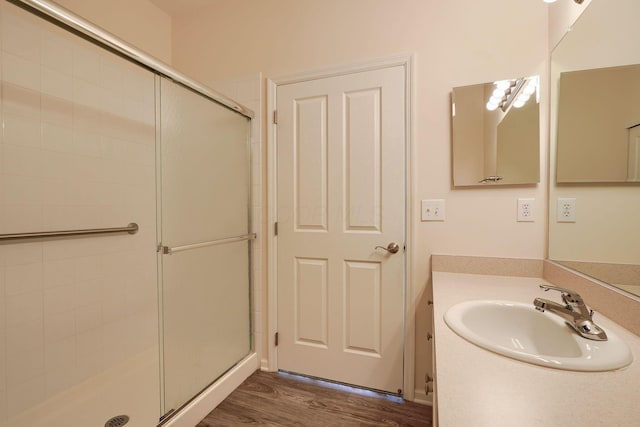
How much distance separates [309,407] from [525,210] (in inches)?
64.7

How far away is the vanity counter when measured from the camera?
0.48 m

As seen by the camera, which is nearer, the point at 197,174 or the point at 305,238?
the point at 197,174

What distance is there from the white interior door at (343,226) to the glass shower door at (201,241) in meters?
0.28

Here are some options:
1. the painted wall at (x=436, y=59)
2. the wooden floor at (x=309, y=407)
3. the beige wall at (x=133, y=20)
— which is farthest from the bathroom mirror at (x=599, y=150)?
the beige wall at (x=133, y=20)

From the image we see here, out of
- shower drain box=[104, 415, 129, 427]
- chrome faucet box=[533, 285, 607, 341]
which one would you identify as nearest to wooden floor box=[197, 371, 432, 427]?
shower drain box=[104, 415, 129, 427]

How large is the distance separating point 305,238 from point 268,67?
1242 millimetres

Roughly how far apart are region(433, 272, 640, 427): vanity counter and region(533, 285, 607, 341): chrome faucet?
3.1 inches

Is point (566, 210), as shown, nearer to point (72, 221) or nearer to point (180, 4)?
point (72, 221)

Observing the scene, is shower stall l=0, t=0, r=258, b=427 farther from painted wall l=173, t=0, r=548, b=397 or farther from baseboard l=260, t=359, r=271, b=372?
painted wall l=173, t=0, r=548, b=397

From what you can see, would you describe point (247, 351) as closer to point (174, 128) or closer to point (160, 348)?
point (160, 348)

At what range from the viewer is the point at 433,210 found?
1629mm

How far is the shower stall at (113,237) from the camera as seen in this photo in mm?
1341

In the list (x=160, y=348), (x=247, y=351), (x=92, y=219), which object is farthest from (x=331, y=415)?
(x=92, y=219)

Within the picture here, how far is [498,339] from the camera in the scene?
100cm
